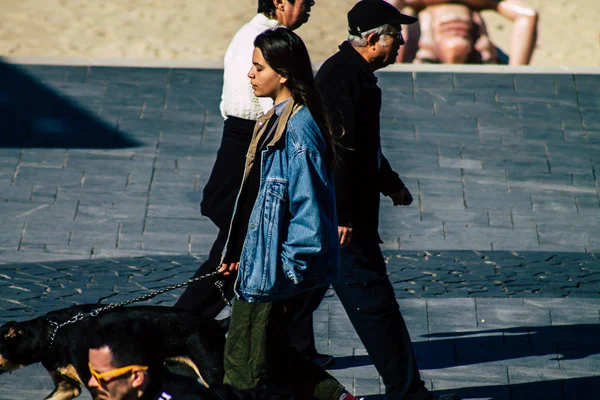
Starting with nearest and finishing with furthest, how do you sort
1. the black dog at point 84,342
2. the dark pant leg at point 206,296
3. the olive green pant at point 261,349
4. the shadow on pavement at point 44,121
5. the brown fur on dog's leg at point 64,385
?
the olive green pant at point 261,349 → the black dog at point 84,342 → the brown fur on dog's leg at point 64,385 → the dark pant leg at point 206,296 → the shadow on pavement at point 44,121

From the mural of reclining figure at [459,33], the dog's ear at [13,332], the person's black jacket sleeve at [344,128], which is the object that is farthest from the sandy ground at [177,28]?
the dog's ear at [13,332]

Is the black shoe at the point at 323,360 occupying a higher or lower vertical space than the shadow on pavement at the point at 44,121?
higher

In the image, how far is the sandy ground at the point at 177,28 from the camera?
1606 cm

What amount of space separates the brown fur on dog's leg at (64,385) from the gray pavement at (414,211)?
50 cm

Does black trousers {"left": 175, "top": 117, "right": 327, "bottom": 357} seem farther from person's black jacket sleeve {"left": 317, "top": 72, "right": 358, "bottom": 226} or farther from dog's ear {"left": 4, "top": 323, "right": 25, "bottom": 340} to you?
dog's ear {"left": 4, "top": 323, "right": 25, "bottom": 340}

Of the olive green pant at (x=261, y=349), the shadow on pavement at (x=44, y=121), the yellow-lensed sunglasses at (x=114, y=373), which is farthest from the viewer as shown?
the shadow on pavement at (x=44, y=121)

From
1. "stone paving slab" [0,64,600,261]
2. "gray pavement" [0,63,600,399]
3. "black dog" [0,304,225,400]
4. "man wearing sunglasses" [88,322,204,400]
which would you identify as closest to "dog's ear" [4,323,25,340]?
"black dog" [0,304,225,400]

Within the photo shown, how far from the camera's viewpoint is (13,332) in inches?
191

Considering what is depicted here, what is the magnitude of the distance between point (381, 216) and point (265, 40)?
4.63 m

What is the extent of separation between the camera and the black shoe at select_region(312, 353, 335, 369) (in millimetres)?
5727

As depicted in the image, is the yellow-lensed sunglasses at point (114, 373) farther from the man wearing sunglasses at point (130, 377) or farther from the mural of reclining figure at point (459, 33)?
the mural of reclining figure at point (459, 33)

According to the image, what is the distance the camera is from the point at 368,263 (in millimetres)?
4922

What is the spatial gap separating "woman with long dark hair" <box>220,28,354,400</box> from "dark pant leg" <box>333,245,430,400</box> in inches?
26.8

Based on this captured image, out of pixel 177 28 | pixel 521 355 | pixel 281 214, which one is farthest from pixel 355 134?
pixel 177 28
